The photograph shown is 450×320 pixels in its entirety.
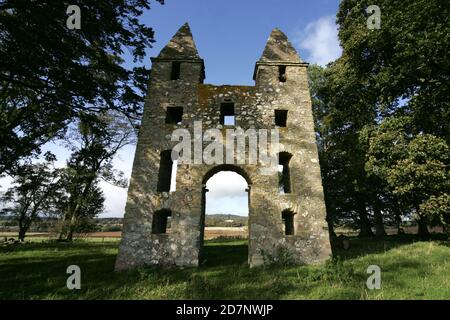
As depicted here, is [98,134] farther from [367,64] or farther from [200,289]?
[367,64]

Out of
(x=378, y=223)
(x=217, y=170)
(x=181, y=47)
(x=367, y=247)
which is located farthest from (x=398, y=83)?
(x=378, y=223)

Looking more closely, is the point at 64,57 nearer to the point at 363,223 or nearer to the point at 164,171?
the point at 164,171

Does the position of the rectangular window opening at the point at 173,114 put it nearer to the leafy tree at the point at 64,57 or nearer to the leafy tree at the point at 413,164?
the leafy tree at the point at 64,57

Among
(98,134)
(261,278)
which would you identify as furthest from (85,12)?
(261,278)

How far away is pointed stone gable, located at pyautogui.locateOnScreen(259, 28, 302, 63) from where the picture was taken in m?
14.7

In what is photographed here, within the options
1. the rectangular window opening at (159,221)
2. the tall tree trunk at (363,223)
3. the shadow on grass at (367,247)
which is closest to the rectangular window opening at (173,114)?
the rectangular window opening at (159,221)

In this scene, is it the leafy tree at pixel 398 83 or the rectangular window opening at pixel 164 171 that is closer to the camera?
the rectangular window opening at pixel 164 171

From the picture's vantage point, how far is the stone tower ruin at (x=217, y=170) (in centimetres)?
1165

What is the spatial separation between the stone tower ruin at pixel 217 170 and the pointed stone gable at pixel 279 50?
0.05m

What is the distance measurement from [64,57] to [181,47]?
6.05 m

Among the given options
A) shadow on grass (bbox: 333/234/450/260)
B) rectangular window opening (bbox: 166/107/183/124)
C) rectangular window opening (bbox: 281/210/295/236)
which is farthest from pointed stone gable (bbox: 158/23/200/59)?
shadow on grass (bbox: 333/234/450/260)

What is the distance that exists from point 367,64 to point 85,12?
15045 millimetres

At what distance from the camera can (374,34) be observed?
50.1ft

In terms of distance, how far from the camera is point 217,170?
42.7 feet
